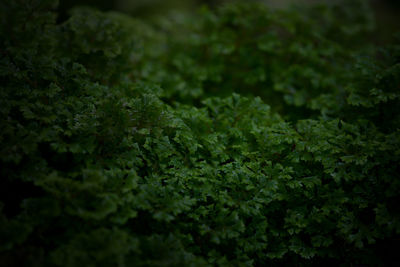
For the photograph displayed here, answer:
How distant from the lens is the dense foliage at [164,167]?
1.59 meters

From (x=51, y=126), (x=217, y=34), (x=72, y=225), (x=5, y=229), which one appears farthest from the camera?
(x=217, y=34)

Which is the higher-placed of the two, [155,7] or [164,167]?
[155,7]

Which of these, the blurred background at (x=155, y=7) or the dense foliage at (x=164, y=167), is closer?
the dense foliage at (x=164, y=167)

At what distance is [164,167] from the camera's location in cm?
195

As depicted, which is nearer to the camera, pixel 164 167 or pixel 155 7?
pixel 164 167

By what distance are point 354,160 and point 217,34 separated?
173cm

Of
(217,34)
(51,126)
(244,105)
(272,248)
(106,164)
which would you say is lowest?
(272,248)

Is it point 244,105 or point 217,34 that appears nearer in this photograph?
point 244,105

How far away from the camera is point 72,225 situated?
161cm

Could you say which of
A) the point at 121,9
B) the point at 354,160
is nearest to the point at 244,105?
the point at 354,160

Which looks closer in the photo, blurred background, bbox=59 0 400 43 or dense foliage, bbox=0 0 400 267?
dense foliage, bbox=0 0 400 267

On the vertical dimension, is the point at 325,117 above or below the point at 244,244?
above

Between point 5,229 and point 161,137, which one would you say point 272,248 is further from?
point 5,229

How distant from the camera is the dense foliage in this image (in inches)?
62.7
